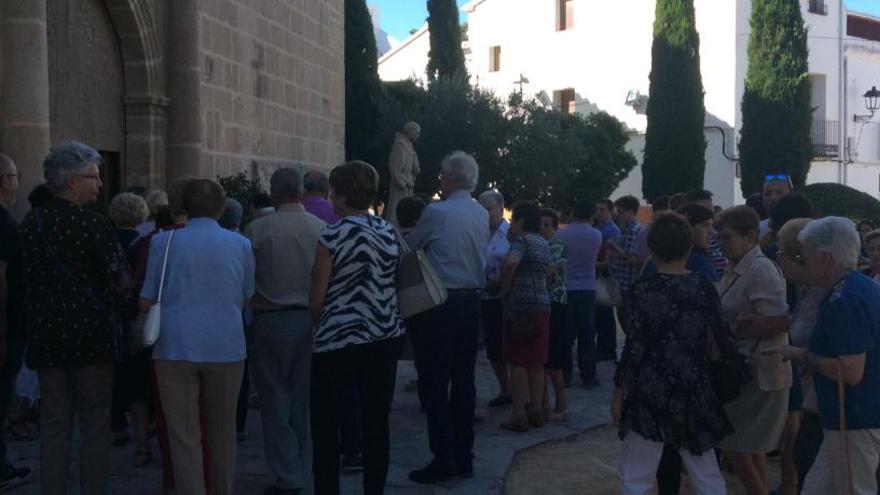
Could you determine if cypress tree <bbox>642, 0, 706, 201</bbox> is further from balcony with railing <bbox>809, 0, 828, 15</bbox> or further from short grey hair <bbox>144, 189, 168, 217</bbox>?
short grey hair <bbox>144, 189, 168, 217</bbox>

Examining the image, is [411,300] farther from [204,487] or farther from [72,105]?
[72,105]

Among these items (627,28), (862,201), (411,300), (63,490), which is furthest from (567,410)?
(627,28)

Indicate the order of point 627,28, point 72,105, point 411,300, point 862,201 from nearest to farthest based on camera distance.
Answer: point 411,300 → point 72,105 → point 862,201 → point 627,28

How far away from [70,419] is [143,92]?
607cm

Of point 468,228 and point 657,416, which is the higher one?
point 468,228

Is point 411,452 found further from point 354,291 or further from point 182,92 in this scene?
point 182,92

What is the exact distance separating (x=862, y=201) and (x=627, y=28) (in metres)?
19.1

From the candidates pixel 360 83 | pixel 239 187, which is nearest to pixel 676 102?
pixel 360 83

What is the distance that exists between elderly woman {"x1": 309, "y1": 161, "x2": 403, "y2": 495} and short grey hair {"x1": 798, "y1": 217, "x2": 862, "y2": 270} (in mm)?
1935

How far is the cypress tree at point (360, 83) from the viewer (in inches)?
Answer: 821

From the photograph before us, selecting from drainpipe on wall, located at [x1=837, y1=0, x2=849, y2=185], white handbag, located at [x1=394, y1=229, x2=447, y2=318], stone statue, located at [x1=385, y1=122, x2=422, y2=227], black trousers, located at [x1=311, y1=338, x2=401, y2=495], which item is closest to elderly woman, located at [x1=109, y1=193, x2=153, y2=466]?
black trousers, located at [x1=311, y1=338, x2=401, y2=495]

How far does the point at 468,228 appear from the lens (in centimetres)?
614

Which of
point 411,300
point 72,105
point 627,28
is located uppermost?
point 627,28

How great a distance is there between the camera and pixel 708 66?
1234 inches
